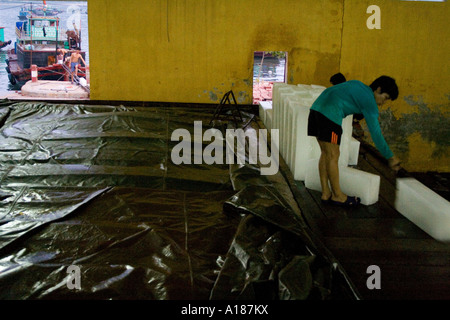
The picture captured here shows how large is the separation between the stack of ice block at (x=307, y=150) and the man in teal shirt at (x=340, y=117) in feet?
0.52

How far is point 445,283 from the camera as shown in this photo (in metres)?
2.59

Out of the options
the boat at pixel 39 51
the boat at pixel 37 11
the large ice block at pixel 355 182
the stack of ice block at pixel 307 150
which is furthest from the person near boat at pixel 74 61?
the large ice block at pixel 355 182

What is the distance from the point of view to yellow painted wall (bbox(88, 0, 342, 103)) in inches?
260

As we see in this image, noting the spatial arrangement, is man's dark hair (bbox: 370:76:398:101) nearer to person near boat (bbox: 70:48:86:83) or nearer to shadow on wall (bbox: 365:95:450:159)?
shadow on wall (bbox: 365:95:450:159)

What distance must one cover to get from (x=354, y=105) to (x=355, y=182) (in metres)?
0.66

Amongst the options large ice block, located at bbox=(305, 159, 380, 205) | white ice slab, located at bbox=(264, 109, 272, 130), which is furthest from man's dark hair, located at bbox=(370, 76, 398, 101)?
white ice slab, located at bbox=(264, 109, 272, 130)

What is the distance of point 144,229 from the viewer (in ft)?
9.16

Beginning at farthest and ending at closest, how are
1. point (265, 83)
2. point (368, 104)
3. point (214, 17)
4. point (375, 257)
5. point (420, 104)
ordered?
point (265, 83)
point (420, 104)
point (214, 17)
point (368, 104)
point (375, 257)

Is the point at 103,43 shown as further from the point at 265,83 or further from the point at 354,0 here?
the point at 354,0

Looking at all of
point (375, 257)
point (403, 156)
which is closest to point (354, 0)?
point (403, 156)

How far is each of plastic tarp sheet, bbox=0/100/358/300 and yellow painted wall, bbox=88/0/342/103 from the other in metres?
2.44

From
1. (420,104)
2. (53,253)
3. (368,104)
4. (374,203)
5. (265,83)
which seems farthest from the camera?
(265,83)

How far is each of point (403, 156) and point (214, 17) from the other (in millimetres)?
3751

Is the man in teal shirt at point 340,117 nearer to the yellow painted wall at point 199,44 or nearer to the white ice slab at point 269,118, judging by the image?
the white ice slab at point 269,118
